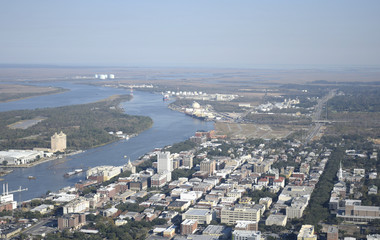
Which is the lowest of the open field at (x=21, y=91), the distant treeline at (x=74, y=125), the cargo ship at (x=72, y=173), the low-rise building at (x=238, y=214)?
the open field at (x=21, y=91)

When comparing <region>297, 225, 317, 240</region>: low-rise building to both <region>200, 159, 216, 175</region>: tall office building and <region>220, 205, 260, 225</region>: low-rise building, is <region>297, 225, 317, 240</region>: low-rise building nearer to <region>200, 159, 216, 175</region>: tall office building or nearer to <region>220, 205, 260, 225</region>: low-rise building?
<region>220, 205, 260, 225</region>: low-rise building

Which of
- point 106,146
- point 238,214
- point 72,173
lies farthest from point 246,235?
point 106,146

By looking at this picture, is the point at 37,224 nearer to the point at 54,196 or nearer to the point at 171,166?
the point at 54,196

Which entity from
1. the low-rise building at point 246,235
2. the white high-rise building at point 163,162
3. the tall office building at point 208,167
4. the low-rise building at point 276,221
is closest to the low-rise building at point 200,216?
the low-rise building at point 276,221

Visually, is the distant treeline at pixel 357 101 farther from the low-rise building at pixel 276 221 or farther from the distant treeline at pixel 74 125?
the low-rise building at pixel 276 221

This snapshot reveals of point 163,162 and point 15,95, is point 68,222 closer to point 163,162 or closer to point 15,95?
point 163,162

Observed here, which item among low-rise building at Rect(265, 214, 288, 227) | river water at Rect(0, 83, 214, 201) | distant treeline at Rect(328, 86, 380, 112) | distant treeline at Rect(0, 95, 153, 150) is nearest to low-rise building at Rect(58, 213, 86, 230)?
river water at Rect(0, 83, 214, 201)
